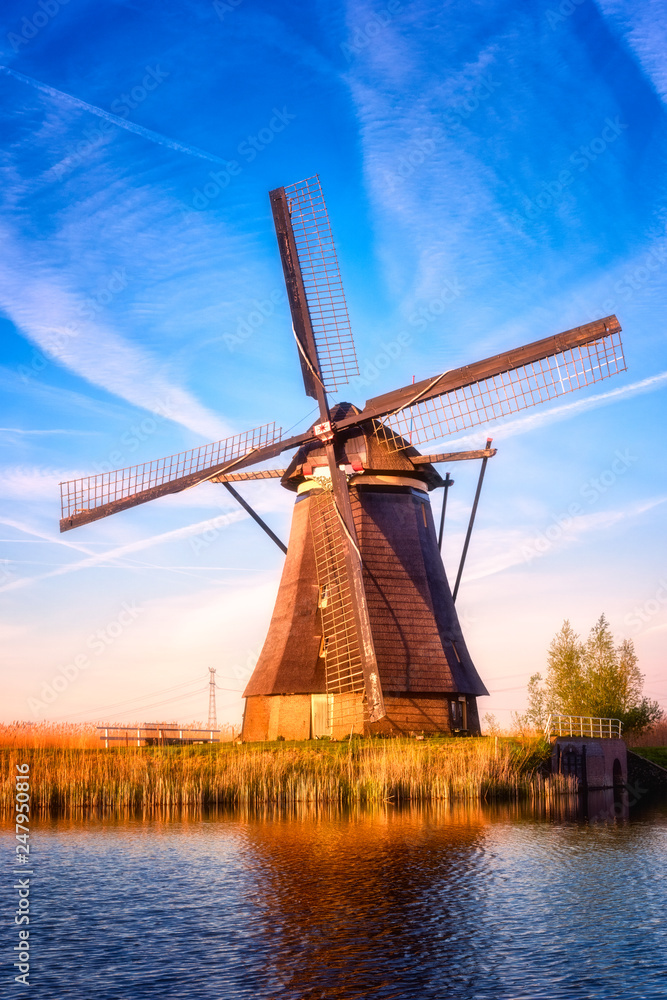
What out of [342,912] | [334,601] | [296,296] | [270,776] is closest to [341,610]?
[334,601]

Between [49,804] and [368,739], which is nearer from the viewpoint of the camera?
[49,804]

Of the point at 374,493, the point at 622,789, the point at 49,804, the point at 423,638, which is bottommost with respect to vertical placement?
the point at 622,789

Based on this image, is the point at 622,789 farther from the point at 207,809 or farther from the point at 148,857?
the point at 148,857

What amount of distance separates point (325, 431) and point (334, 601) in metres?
4.25

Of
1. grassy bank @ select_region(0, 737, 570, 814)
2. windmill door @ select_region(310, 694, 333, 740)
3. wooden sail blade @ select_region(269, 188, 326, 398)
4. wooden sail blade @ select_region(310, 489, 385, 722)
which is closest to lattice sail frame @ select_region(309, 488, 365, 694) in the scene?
wooden sail blade @ select_region(310, 489, 385, 722)

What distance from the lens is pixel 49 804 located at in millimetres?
19188

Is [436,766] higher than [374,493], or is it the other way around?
[374,493]

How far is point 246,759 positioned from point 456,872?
906 cm

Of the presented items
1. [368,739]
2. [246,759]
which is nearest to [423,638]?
[368,739]

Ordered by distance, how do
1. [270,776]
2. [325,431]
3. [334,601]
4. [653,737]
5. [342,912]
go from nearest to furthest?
1. [342,912]
2. [270,776]
3. [334,601]
4. [325,431]
5. [653,737]

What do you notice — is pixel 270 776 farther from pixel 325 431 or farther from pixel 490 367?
pixel 490 367

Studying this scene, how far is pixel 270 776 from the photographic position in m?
20.1

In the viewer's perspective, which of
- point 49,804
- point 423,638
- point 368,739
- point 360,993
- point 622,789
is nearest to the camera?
point 360,993

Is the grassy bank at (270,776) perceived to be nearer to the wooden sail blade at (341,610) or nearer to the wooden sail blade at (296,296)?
the wooden sail blade at (341,610)
